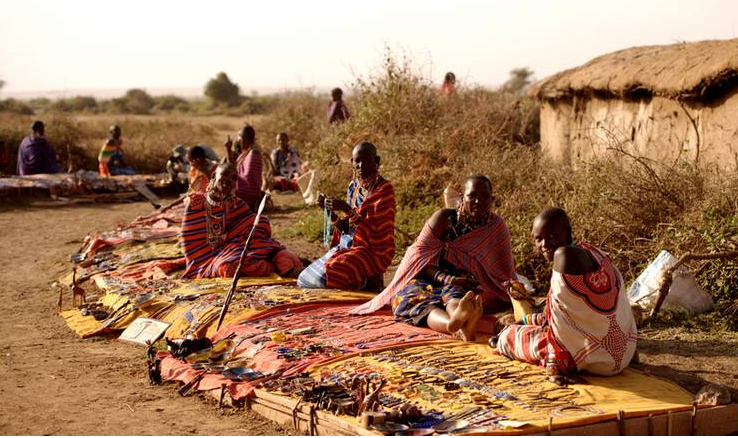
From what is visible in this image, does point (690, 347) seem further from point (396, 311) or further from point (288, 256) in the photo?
point (288, 256)

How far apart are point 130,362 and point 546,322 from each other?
8.99 ft

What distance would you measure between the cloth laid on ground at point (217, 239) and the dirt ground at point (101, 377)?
47.4 inches

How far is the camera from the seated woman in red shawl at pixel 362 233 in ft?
23.6

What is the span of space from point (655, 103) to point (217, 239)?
5.12 meters

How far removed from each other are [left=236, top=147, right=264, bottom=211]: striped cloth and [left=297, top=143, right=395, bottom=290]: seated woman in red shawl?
9.80ft

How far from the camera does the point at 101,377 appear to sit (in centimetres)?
577

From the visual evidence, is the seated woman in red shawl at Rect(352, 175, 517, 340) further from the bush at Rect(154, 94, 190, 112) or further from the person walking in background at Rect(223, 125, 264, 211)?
the bush at Rect(154, 94, 190, 112)

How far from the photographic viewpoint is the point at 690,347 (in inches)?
239

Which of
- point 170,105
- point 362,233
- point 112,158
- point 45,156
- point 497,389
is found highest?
point 170,105

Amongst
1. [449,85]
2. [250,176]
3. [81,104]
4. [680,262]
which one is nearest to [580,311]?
[680,262]

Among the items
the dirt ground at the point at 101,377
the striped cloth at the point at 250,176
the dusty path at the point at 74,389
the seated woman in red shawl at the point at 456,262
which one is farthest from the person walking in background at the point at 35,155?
the seated woman in red shawl at the point at 456,262

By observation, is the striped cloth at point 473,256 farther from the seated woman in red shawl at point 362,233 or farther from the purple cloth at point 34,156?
the purple cloth at point 34,156

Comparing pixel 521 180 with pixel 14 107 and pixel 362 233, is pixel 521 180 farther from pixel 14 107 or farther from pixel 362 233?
pixel 14 107

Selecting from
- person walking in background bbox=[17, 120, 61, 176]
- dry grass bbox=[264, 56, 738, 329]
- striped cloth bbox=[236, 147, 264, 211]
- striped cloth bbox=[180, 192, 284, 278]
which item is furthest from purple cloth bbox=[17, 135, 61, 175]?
striped cloth bbox=[180, 192, 284, 278]
